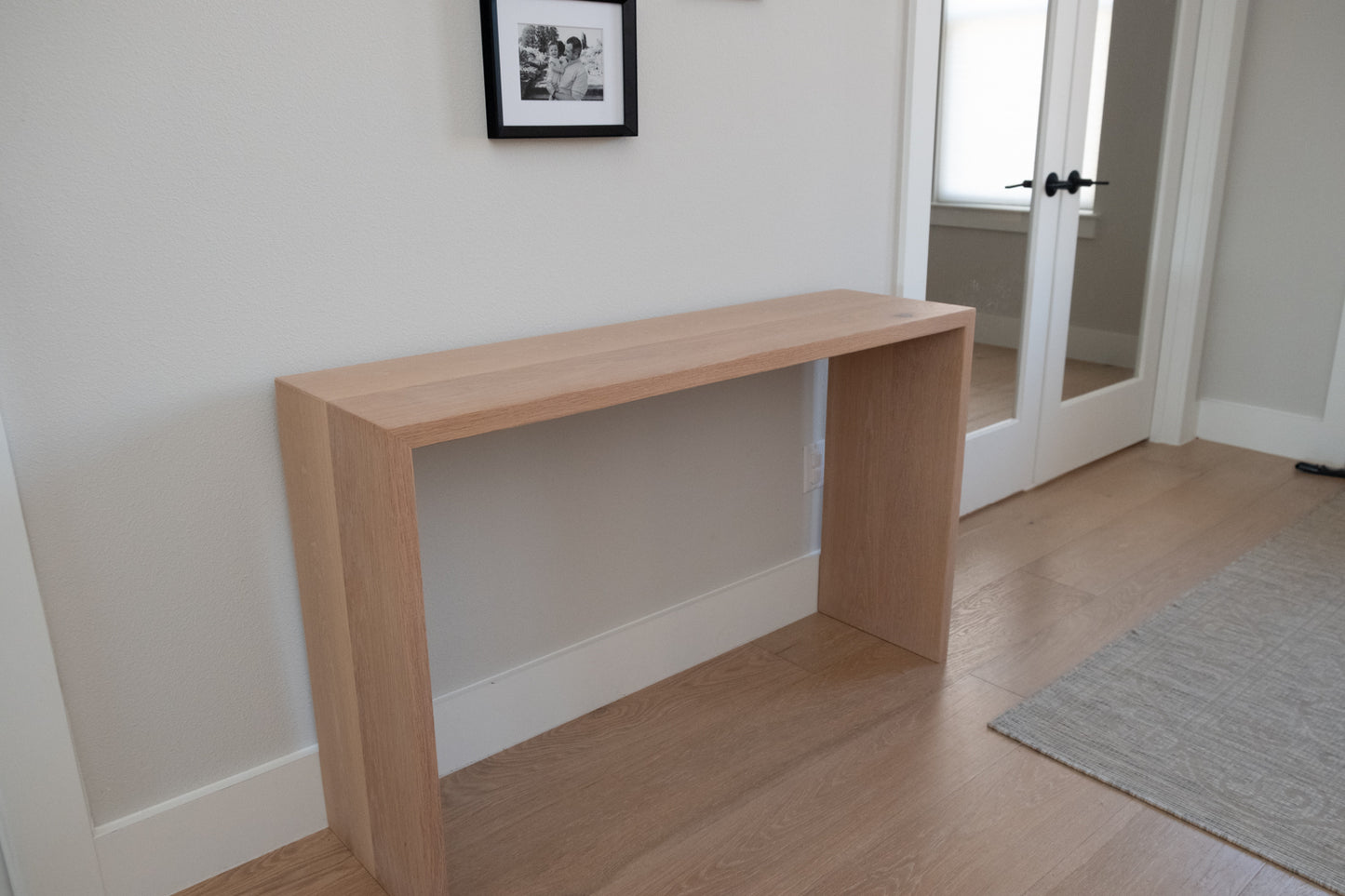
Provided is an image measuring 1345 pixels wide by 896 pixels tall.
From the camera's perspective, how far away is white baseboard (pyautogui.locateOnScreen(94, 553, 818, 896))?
1.53 metres

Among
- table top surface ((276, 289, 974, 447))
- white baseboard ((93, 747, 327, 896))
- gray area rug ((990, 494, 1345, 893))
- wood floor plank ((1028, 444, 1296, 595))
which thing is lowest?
gray area rug ((990, 494, 1345, 893))

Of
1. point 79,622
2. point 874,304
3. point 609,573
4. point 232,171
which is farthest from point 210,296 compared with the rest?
point 874,304

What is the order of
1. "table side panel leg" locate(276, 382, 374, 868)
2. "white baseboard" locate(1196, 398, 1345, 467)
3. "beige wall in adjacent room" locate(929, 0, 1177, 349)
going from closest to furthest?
"table side panel leg" locate(276, 382, 374, 868), "beige wall in adjacent room" locate(929, 0, 1177, 349), "white baseboard" locate(1196, 398, 1345, 467)

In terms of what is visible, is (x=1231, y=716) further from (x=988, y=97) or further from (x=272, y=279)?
(x=272, y=279)

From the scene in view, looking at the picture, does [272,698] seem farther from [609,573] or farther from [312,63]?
[312,63]

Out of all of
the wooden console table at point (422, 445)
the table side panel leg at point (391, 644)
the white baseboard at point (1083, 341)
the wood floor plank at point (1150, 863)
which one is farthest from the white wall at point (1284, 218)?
the table side panel leg at point (391, 644)

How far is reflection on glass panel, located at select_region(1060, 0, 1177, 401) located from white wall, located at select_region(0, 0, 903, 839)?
132 cm


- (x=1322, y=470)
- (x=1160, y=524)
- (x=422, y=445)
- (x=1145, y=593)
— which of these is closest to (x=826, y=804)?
(x=422, y=445)

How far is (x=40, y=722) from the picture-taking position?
53.8 inches

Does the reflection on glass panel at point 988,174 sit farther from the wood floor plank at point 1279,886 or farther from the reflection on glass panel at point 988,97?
the wood floor plank at point 1279,886

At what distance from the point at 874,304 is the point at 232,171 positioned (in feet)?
3.94

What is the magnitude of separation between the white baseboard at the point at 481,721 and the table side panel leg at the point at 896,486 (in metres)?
0.14

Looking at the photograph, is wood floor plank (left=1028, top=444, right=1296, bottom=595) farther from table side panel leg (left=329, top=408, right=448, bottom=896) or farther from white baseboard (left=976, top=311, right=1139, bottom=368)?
table side panel leg (left=329, top=408, right=448, bottom=896)

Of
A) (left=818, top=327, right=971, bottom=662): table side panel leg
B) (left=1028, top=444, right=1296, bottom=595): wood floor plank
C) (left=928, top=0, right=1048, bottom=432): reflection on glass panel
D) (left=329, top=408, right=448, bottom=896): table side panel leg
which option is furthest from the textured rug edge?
(left=329, top=408, right=448, bottom=896): table side panel leg
